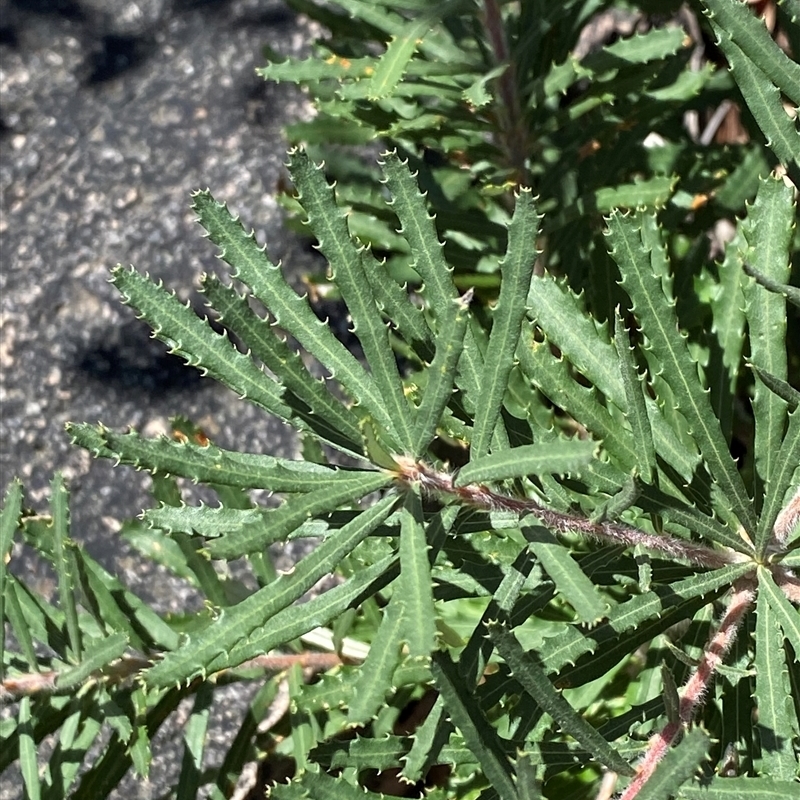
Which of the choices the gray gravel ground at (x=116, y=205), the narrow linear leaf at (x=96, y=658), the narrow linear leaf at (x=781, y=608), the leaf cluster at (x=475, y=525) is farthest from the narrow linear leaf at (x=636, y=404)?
the gray gravel ground at (x=116, y=205)

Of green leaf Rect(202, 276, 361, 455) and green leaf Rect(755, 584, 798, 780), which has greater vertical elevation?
green leaf Rect(202, 276, 361, 455)

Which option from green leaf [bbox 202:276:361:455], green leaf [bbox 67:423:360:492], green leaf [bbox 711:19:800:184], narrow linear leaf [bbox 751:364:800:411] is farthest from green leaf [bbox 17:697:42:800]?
green leaf [bbox 711:19:800:184]

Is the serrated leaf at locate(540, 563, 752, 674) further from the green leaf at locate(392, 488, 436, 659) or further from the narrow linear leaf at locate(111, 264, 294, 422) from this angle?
the narrow linear leaf at locate(111, 264, 294, 422)

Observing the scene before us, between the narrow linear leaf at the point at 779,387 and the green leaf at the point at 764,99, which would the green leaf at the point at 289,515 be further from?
the green leaf at the point at 764,99

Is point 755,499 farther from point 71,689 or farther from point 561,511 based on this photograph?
point 71,689

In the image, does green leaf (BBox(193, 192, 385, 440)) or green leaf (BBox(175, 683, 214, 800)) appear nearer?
green leaf (BBox(193, 192, 385, 440))

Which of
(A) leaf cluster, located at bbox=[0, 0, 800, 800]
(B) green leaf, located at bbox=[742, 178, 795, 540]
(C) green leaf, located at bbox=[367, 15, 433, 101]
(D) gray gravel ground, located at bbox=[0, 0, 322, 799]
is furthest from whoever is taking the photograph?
(D) gray gravel ground, located at bbox=[0, 0, 322, 799]

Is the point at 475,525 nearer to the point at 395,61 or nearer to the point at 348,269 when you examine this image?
the point at 348,269
